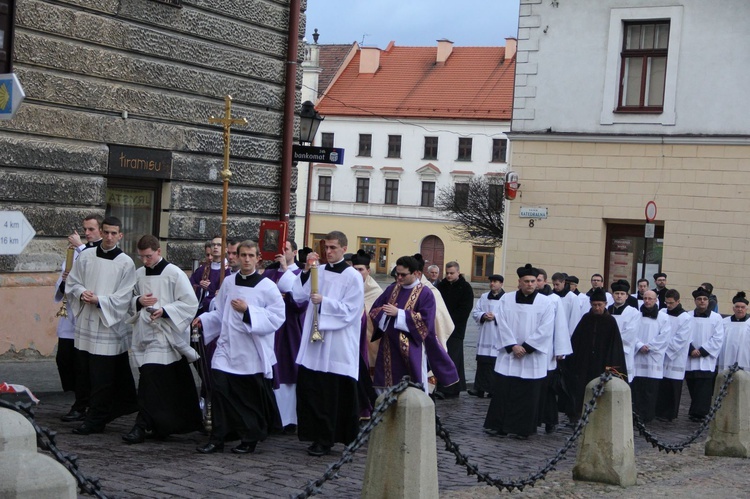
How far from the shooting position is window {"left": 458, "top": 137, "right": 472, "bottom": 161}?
65.2 meters

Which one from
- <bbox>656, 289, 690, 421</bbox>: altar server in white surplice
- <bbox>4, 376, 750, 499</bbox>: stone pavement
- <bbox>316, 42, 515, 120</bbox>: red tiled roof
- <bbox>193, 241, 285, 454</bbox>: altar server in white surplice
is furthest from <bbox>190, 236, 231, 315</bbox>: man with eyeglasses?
<bbox>316, 42, 515, 120</bbox>: red tiled roof

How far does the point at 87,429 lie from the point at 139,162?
548 cm

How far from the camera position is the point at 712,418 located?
483 inches

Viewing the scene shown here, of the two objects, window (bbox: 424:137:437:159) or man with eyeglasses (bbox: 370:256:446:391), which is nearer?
man with eyeglasses (bbox: 370:256:446:391)

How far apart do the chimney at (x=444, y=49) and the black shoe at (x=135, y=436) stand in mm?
59534

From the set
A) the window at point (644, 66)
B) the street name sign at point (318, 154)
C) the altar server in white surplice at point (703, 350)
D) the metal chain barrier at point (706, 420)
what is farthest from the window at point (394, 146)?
the metal chain barrier at point (706, 420)

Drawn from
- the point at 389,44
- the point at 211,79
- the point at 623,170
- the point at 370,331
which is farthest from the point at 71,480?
the point at 389,44

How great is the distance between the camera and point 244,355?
1037cm

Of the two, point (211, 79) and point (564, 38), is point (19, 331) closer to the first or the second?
point (211, 79)

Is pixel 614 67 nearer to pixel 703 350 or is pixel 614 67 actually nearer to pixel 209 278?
pixel 703 350

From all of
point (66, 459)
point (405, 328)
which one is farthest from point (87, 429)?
point (66, 459)

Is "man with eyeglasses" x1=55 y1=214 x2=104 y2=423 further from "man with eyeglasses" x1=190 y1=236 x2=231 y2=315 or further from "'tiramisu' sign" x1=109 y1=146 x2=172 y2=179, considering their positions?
"'tiramisu' sign" x1=109 y1=146 x2=172 y2=179

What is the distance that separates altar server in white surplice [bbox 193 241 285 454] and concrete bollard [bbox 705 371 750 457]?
4.64 meters

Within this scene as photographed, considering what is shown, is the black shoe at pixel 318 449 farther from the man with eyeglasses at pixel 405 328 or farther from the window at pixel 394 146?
the window at pixel 394 146
